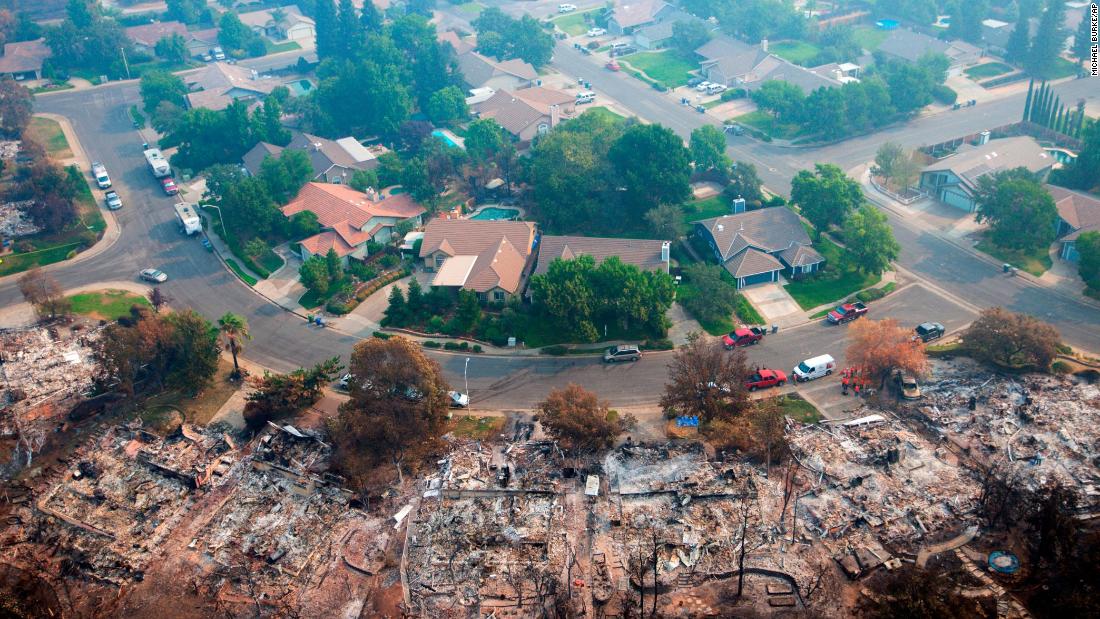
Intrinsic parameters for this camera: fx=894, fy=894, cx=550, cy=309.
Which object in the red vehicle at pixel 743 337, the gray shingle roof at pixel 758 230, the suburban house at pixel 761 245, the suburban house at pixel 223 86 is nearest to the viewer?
the red vehicle at pixel 743 337

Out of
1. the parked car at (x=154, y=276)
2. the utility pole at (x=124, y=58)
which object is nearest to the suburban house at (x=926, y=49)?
the parked car at (x=154, y=276)

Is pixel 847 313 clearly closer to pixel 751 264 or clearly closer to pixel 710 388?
pixel 751 264

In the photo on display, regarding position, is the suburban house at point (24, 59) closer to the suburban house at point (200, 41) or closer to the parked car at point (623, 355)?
the suburban house at point (200, 41)

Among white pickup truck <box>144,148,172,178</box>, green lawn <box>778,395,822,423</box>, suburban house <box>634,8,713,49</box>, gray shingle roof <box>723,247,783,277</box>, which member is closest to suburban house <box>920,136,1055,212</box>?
gray shingle roof <box>723,247,783,277</box>

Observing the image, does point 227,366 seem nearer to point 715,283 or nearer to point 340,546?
point 340,546

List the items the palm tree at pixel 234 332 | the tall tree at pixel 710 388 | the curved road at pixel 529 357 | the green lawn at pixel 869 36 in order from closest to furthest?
the tall tree at pixel 710 388 → the palm tree at pixel 234 332 → the curved road at pixel 529 357 → the green lawn at pixel 869 36

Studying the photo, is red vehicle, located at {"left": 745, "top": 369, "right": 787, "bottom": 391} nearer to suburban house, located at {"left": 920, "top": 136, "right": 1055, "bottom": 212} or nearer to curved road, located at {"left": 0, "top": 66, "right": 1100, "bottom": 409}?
curved road, located at {"left": 0, "top": 66, "right": 1100, "bottom": 409}

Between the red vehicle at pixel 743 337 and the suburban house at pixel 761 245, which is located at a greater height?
the suburban house at pixel 761 245
